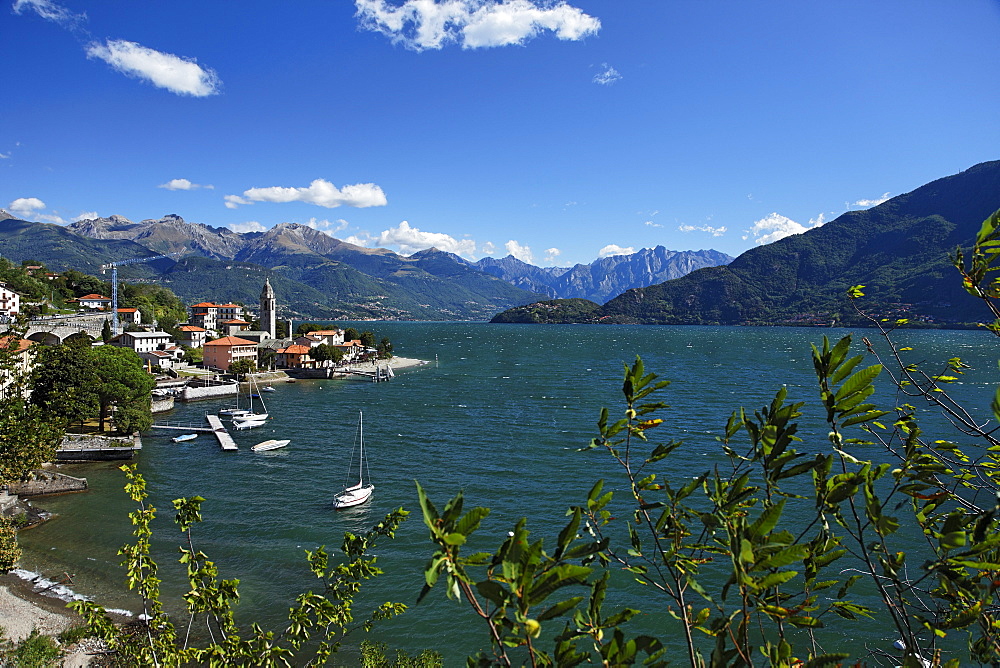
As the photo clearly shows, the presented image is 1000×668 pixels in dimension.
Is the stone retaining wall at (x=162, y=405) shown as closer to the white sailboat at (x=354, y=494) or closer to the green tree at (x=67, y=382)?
the green tree at (x=67, y=382)

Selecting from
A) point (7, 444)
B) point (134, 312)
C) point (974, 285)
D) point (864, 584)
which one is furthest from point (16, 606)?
point (134, 312)

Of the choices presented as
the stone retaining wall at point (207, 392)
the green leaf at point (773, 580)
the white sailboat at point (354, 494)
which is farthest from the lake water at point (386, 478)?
the green leaf at point (773, 580)

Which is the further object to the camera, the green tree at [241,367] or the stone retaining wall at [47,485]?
the green tree at [241,367]

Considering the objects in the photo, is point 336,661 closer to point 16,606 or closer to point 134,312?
point 16,606

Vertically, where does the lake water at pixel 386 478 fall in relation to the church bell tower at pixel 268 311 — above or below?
below

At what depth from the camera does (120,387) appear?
3653 centimetres

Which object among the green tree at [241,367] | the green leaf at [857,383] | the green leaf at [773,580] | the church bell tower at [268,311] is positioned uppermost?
the church bell tower at [268,311]

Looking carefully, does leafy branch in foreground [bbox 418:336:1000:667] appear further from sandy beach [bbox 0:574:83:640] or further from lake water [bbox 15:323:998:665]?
sandy beach [bbox 0:574:83:640]

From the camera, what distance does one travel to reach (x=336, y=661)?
49.0ft

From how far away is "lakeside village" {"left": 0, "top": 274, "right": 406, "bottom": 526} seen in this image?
104ft

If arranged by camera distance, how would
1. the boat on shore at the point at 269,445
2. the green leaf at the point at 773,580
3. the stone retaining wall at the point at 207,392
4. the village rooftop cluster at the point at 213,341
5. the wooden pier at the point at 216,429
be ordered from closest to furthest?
the green leaf at the point at 773,580
the boat on shore at the point at 269,445
the wooden pier at the point at 216,429
the stone retaining wall at the point at 207,392
the village rooftop cluster at the point at 213,341

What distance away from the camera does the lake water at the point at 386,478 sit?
A: 59.6ft

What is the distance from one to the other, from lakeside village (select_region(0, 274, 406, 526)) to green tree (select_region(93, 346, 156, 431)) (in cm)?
10

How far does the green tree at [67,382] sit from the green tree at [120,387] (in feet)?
1.82
